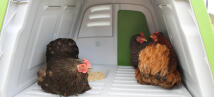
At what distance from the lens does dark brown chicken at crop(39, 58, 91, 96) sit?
1.17 metres

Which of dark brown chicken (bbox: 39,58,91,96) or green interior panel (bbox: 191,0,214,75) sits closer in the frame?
green interior panel (bbox: 191,0,214,75)

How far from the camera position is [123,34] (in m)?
2.05

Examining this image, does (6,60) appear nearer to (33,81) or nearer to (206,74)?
(33,81)

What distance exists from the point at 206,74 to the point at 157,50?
1.31 feet

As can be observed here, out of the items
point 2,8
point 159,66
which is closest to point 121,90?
point 159,66

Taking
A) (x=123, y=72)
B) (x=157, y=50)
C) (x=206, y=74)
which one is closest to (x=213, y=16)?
(x=206, y=74)

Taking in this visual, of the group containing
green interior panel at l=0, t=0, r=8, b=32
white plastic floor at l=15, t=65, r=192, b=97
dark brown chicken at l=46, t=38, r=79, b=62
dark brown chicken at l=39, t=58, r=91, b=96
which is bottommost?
white plastic floor at l=15, t=65, r=192, b=97

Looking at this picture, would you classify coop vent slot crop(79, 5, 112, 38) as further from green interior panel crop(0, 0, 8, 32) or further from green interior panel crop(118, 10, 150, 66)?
green interior panel crop(0, 0, 8, 32)

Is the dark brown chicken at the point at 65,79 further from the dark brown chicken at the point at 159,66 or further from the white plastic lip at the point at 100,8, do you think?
the white plastic lip at the point at 100,8

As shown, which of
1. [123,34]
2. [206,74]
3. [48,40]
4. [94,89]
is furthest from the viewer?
[123,34]

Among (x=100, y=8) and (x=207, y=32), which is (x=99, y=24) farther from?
(x=207, y=32)

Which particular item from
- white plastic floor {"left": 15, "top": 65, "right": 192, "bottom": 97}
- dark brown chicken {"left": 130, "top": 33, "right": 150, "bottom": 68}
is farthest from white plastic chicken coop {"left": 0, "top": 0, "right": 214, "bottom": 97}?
dark brown chicken {"left": 130, "top": 33, "right": 150, "bottom": 68}

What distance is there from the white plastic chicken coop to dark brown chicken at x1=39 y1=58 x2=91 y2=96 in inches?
2.5

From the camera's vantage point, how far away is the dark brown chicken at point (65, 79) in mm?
1172
